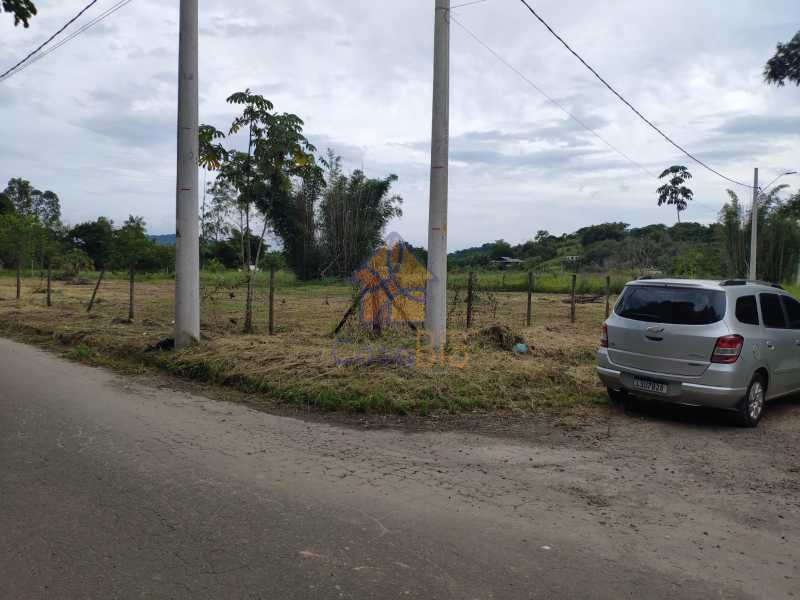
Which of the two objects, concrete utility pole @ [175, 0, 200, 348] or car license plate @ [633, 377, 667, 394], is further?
concrete utility pole @ [175, 0, 200, 348]

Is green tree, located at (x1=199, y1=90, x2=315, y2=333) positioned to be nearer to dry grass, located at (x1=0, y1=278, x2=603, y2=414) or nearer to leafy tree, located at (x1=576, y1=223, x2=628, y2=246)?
dry grass, located at (x1=0, y1=278, x2=603, y2=414)

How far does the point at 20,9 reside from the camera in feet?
21.5

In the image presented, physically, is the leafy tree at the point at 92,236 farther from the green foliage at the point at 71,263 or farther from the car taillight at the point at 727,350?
the car taillight at the point at 727,350

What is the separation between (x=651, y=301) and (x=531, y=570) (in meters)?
4.78

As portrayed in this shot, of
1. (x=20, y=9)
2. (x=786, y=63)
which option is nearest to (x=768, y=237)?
(x=786, y=63)

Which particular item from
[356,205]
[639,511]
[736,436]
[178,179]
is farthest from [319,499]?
[356,205]

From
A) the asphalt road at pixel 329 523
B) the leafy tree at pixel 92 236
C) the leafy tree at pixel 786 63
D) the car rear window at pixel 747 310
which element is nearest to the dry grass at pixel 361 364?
the asphalt road at pixel 329 523

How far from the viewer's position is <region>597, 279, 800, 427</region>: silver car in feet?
22.4

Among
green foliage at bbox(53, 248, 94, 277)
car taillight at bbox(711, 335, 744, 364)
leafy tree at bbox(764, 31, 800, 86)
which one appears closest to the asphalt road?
car taillight at bbox(711, 335, 744, 364)

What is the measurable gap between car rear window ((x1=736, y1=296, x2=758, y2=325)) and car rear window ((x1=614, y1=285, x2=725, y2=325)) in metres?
0.27

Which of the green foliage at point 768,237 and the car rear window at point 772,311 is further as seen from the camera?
the green foliage at point 768,237

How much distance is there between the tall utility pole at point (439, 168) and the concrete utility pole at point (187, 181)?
13.5ft

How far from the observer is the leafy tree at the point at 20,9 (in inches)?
255

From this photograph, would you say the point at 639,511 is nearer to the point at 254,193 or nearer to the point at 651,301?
the point at 651,301
